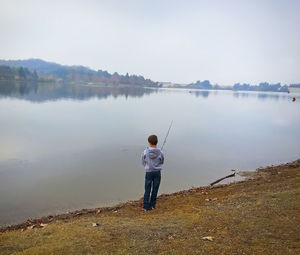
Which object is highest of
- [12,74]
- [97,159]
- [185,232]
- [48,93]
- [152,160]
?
[12,74]

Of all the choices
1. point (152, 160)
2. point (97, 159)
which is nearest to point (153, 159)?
point (152, 160)

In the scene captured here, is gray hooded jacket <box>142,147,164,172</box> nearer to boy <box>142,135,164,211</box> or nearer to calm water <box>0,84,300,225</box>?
boy <box>142,135,164,211</box>

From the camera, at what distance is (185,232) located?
5.62m

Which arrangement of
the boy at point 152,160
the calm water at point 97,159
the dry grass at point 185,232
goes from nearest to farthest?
the dry grass at point 185,232 < the boy at point 152,160 < the calm water at point 97,159

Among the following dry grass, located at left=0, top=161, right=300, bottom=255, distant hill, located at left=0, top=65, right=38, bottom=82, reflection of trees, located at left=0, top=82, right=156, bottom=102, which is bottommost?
reflection of trees, located at left=0, top=82, right=156, bottom=102

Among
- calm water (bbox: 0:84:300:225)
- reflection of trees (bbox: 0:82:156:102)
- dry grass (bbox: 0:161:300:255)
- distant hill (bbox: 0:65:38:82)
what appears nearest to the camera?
dry grass (bbox: 0:161:300:255)

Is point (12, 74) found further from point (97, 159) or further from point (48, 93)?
point (97, 159)

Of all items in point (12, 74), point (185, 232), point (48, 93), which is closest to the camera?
point (185, 232)

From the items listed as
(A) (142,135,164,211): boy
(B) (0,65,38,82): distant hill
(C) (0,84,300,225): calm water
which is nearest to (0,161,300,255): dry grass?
(A) (142,135,164,211): boy

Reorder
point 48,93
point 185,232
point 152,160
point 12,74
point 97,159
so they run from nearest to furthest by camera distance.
Answer: 1. point 185,232
2. point 152,160
3. point 97,159
4. point 48,93
5. point 12,74

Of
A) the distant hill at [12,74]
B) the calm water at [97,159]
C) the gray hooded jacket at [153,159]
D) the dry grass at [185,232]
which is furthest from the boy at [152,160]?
the distant hill at [12,74]

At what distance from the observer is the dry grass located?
4801 millimetres

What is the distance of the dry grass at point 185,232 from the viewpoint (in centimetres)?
480

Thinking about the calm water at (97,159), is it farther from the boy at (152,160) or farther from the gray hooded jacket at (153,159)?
the gray hooded jacket at (153,159)
